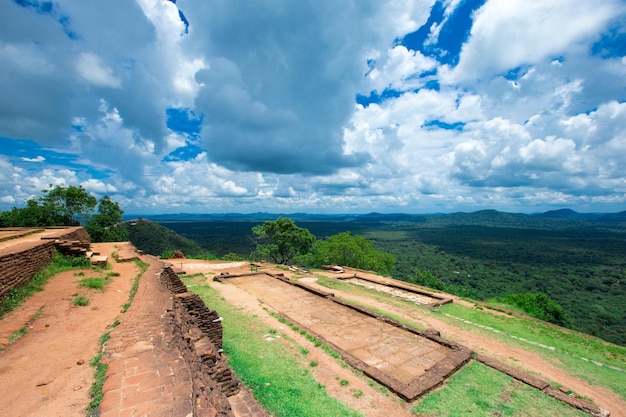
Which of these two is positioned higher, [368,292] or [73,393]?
[73,393]

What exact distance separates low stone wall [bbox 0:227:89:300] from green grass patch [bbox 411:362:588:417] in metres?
10.4

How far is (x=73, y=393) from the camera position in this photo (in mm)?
3887

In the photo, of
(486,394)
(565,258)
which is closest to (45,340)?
(486,394)

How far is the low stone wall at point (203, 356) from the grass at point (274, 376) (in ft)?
1.84

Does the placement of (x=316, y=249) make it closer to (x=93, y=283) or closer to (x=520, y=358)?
(x=93, y=283)

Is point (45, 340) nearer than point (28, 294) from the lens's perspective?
Yes

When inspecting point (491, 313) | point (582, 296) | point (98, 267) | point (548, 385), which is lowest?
point (582, 296)

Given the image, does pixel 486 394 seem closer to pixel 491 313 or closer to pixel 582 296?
pixel 491 313

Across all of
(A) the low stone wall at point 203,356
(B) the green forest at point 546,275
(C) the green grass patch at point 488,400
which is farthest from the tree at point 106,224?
(C) the green grass patch at point 488,400

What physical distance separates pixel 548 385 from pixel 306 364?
5.93 m

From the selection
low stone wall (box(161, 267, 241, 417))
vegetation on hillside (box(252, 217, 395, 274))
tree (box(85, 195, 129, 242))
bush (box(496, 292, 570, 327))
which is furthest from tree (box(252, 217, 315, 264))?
low stone wall (box(161, 267, 241, 417))

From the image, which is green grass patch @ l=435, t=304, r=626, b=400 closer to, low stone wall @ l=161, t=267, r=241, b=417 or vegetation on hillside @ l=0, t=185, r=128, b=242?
low stone wall @ l=161, t=267, r=241, b=417

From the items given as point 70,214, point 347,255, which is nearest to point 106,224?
point 70,214

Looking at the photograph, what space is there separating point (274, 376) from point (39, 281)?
26.9 ft
